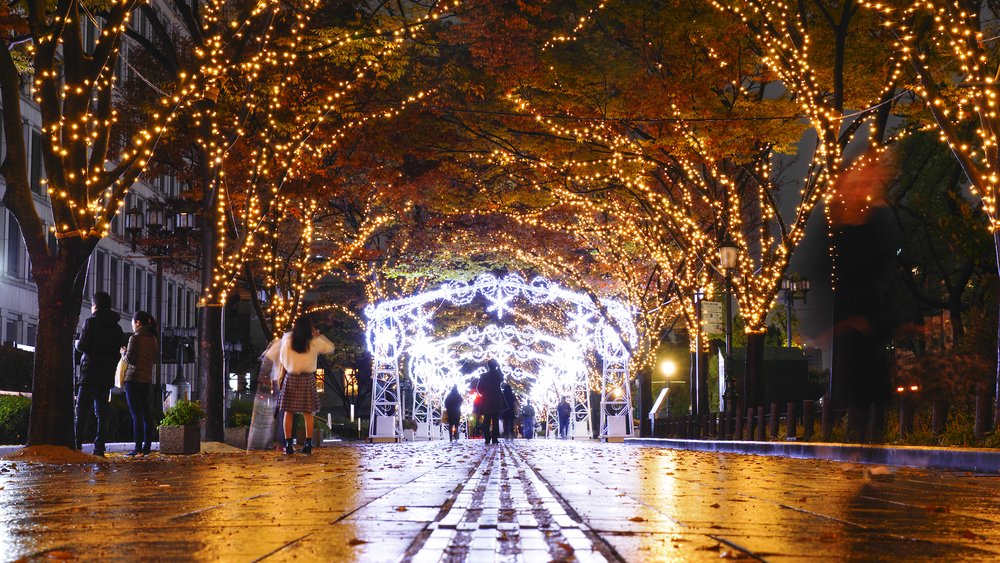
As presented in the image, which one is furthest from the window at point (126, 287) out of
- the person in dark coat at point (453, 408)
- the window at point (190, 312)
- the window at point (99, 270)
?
the person in dark coat at point (453, 408)

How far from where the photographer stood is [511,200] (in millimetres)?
28781

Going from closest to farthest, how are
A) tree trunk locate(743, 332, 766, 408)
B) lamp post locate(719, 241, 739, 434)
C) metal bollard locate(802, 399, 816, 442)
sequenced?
1. metal bollard locate(802, 399, 816, 442)
2. lamp post locate(719, 241, 739, 434)
3. tree trunk locate(743, 332, 766, 408)

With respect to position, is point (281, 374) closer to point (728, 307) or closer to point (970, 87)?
point (970, 87)

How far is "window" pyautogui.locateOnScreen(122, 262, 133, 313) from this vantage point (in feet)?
165

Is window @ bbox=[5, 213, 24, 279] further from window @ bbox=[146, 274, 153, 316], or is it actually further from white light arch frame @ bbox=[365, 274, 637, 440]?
window @ bbox=[146, 274, 153, 316]

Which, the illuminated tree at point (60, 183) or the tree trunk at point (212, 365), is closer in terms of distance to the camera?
the illuminated tree at point (60, 183)

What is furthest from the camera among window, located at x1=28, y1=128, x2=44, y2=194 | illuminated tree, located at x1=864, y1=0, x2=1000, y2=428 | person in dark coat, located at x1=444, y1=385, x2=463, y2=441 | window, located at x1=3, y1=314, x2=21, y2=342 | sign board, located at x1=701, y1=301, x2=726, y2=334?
person in dark coat, located at x1=444, y1=385, x2=463, y2=441

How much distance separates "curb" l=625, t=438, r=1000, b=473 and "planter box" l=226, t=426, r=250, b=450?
8537mm

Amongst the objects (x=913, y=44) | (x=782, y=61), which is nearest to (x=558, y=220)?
(x=782, y=61)

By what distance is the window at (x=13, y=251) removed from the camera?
37.5 m

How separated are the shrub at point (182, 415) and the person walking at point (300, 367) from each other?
1.51 metres

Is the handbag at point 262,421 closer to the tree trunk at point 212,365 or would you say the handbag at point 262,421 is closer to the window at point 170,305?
the tree trunk at point 212,365

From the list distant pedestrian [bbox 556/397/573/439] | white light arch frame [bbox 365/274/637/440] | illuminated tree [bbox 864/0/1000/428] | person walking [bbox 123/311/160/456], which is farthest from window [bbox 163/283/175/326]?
illuminated tree [bbox 864/0/1000/428]

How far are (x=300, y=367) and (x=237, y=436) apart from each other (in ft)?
18.1
